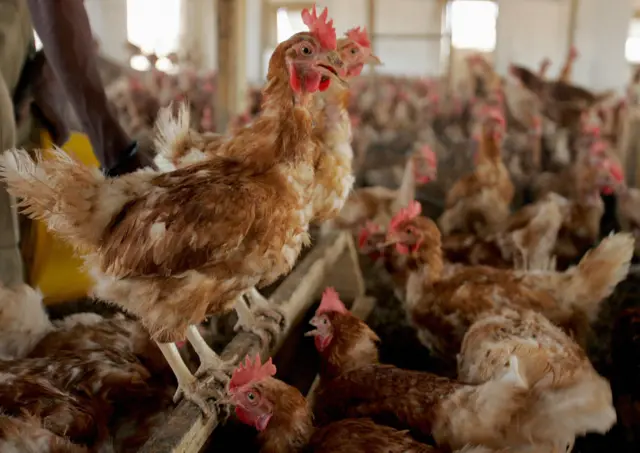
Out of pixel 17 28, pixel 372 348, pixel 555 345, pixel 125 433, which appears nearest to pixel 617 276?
pixel 555 345

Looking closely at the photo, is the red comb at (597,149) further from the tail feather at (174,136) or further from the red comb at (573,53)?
the tail feather at (174,136)

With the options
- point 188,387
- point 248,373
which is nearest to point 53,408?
point 188,387

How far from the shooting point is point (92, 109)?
139 centimetres

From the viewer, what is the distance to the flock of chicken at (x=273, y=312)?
41.5 inches

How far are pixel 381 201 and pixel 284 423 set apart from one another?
1.93 m

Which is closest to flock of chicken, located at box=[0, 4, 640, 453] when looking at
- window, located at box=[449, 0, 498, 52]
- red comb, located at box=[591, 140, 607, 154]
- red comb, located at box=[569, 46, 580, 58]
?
red comb, located at box=[591, 140, 607, 154]

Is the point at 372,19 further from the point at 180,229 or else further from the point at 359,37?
the point at 180,229

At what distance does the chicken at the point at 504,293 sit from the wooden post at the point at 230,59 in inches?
52.3

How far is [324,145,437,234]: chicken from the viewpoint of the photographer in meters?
2.93

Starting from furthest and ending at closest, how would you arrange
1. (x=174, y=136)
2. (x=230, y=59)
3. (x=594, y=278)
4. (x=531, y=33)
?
(x=531, y=33), (x=230, y=59), (x=594, y=278), (x=174, y=136)

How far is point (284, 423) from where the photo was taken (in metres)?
1.21

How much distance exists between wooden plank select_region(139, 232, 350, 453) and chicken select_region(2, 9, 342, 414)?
61 millimetres

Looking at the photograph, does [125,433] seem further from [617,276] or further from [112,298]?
[617,276]

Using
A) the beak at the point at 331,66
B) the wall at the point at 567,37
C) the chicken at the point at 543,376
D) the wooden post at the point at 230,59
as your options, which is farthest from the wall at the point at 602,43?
the beak at the point at 331,66
